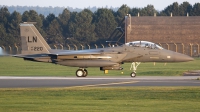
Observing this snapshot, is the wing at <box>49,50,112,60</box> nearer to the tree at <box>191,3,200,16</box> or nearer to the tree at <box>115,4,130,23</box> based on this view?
the tree at <box>115,4,130,23</box>

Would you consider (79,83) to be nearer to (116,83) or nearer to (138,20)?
(116,83)

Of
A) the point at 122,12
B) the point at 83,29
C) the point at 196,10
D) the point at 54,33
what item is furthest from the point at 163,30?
the point at 122,12

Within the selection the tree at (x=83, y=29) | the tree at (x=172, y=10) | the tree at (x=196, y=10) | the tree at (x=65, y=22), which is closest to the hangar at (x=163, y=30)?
the tree at (x=83, y=29)

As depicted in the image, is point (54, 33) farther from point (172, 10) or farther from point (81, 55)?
point (81, 55)

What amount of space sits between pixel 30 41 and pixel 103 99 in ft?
50.1

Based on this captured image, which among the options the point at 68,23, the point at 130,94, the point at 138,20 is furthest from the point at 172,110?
the point at 68,23

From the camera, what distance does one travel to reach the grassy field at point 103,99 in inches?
715

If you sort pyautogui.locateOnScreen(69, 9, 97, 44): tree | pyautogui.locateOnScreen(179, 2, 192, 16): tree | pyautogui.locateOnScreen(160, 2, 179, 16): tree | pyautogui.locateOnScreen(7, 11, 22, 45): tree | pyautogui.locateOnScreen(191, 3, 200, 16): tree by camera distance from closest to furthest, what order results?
1. pyautogui.locateOnScreen(7, 11, 22, 45): tree
2. pyautogui.locateOnScreen(69, 9, 97, 44): tree
3. pyautogui.locateOnScreen(191, 3, 200, 16): tree
4. pyautogui.locateOnScreen(179, 2, 192, 16): tree
5. pyautogui.locateOnScreen(160, 2, 179, 16): tree

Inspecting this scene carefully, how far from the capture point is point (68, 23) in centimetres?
11431

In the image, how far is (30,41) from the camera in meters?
35.5

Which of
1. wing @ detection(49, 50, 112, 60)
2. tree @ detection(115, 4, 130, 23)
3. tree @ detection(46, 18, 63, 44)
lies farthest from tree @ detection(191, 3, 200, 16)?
wing @ detection(49, 50, 112, 60)

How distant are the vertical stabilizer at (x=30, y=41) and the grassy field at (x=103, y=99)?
10.5 m

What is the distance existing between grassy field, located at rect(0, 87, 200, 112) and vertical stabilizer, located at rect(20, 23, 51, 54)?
34.4ft

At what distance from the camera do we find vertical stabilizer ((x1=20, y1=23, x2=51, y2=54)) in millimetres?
35188
